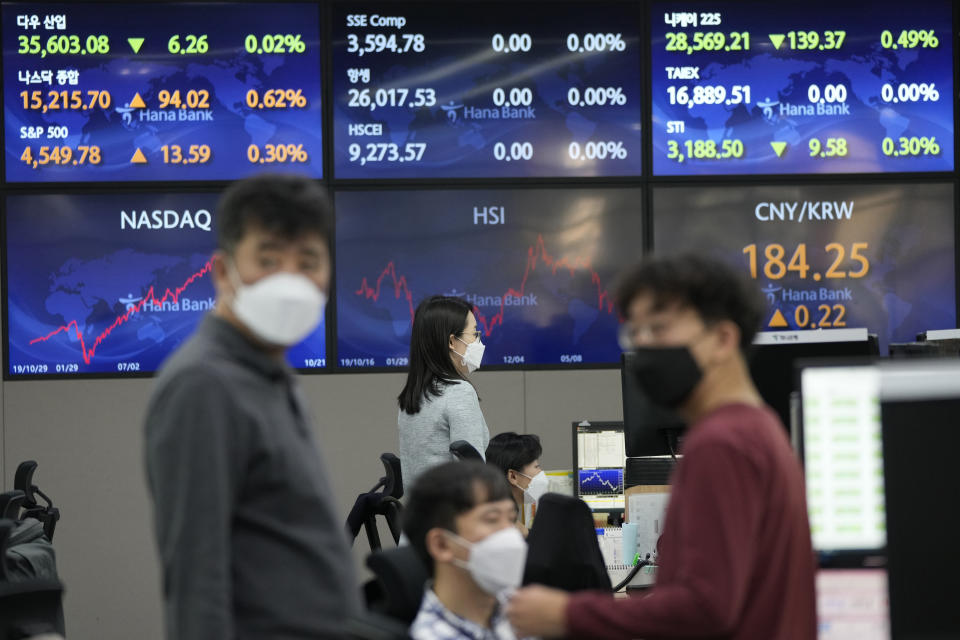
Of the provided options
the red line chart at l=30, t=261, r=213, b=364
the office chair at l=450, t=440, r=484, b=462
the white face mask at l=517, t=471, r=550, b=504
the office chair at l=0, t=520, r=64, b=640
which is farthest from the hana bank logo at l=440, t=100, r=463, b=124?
the office chair at l=0, t=520, r=64, b=640

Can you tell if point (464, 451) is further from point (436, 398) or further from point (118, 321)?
point (118, 321)

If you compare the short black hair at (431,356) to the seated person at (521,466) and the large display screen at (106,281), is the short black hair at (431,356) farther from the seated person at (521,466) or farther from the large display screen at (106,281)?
the large display screen at (106,281)

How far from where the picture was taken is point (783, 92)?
205 inches

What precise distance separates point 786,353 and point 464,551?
37.6 inches

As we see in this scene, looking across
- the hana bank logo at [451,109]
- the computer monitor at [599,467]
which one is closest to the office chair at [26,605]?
the computer monitor at [599,467]

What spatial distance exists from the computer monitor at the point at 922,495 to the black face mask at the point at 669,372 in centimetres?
25

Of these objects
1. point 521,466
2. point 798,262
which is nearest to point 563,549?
point 521,466

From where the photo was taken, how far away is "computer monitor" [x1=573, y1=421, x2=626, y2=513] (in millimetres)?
4070

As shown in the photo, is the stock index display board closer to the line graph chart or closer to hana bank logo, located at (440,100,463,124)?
hana bank logo, located at (440,100,463,124)

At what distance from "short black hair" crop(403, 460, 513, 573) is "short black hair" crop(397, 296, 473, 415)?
1.46 meters

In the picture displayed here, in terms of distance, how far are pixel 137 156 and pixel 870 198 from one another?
134 inches

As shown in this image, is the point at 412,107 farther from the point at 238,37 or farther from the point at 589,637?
the point at 589,637

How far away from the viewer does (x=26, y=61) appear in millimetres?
5102

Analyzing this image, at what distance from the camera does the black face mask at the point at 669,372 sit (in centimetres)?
154
